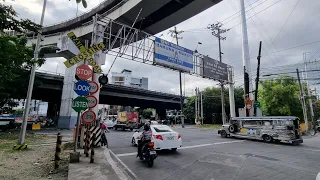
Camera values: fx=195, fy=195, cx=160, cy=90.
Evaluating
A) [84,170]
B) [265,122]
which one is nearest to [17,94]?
[84,170]

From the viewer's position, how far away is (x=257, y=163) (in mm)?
7785

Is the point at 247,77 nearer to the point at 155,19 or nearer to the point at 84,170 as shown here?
the point at 155,19

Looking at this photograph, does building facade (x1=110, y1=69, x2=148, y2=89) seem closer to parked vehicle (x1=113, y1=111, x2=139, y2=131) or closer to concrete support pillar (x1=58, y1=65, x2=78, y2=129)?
parked vehicle (x1=113, y1=111, x2=139, y2=131)

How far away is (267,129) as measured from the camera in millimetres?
15188

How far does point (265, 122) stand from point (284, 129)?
1394mm

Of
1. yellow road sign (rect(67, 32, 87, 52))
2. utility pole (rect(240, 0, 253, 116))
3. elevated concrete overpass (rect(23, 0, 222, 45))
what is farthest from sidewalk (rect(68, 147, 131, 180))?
utility pole (rect(240, 0, 253, 116))

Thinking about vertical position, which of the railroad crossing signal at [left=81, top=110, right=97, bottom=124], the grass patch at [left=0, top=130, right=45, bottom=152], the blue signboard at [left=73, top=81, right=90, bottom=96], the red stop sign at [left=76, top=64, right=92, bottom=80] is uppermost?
the red stop sign at [left=76, top=64, right=92, bottom=80]

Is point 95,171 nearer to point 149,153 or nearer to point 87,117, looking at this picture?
point 149,153

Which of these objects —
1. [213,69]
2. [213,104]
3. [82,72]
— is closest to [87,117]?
[82,72]

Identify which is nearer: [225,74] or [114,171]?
[114,171]

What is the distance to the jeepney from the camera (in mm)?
14005

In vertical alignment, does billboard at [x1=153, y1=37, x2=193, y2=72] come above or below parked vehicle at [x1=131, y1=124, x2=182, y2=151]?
above

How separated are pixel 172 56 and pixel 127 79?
2915 inches

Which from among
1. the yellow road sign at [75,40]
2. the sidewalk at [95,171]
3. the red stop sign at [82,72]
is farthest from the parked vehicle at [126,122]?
the yellow road sign at [75,40]
